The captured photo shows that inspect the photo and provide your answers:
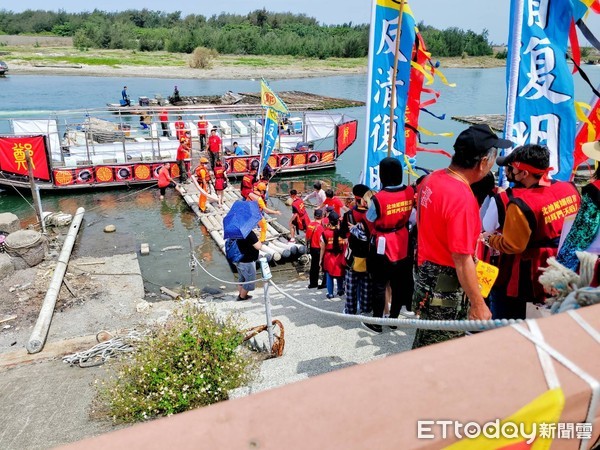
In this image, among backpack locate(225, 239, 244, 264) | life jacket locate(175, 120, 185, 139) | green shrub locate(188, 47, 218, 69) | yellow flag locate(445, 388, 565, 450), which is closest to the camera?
yellow flag locate(445, 388, 565, 450)

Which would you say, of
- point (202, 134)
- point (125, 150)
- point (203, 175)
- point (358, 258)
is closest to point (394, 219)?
point (358, 258)

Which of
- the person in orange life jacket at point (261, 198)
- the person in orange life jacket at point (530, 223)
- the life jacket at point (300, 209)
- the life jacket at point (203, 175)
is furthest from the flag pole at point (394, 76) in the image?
the life jacket at point (203, 175)

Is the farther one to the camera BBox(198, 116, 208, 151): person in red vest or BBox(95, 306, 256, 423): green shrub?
BBox(198, 116, 208, 151): person in red vest

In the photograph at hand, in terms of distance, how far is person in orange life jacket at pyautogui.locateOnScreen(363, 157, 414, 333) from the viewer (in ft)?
14.2

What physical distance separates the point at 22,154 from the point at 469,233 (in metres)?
15.9

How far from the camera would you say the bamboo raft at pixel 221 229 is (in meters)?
11.1

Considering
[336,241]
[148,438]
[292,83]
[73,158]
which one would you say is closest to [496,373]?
[148,438]

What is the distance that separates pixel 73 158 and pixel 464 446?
1827 cm

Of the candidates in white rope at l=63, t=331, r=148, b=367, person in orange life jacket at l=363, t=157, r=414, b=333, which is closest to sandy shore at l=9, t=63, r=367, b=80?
white rope at l=63, t=331, r=148, b=367

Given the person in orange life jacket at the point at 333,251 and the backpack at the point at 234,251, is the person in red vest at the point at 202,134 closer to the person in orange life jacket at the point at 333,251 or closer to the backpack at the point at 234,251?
the backpack at the point at 234,251

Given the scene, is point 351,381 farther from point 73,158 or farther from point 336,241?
point 73,158

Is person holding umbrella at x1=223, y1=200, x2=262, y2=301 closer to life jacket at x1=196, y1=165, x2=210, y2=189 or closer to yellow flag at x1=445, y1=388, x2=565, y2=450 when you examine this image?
yellow flag at x1=445, y1=388, x2=565, y2=450

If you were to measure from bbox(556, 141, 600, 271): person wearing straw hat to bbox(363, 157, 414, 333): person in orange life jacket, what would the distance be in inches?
68.7

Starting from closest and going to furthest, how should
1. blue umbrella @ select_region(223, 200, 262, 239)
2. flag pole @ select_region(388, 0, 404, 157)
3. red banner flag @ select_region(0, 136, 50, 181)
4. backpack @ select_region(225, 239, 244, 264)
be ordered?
flag pole @ select_region(388, 0, 404, 157), blue umbrella @ select_region(223, 200, 262, 239), backpack @ select_region(225, 239, 244, 264), red banner flag @ select_region(0, 136, 50, 181)
